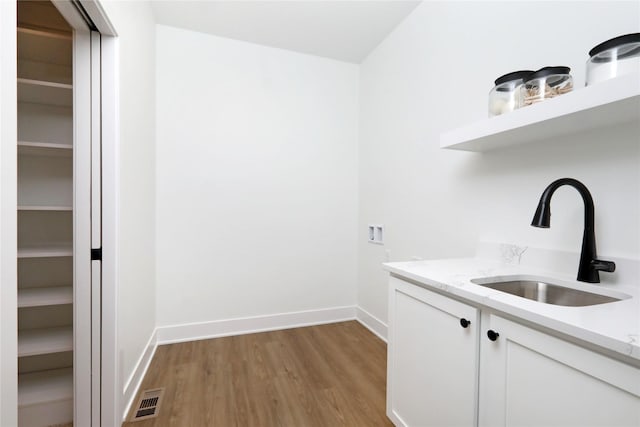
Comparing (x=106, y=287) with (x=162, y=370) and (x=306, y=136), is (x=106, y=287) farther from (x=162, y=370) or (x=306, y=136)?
(x=306, y=136)

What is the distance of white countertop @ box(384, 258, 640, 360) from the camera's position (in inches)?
26.2

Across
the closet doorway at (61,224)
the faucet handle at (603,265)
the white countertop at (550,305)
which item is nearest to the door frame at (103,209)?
the closet doorway at (61,224)

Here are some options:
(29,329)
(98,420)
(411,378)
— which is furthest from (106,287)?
(411,378)

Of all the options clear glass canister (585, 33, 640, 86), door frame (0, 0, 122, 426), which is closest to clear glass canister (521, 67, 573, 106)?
clear glass canister (585, 33, 640, 86)

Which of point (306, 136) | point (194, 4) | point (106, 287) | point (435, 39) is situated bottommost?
point (106, 287)

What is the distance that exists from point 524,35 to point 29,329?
3.26m

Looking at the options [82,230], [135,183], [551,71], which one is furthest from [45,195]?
[551,71]

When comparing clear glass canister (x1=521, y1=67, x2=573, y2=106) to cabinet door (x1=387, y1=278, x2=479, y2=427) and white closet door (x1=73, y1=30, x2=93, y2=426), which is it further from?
white closet door (x1=73, y1=30, x2=93, y2=426)

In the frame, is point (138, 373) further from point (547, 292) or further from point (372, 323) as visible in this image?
point (547, 292)

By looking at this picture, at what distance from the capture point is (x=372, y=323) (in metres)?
2.74

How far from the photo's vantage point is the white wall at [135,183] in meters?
1.55

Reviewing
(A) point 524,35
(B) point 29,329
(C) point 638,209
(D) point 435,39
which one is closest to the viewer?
(C) point 638,209

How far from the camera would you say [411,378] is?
134 centimetres

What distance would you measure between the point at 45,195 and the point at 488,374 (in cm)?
253
